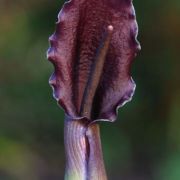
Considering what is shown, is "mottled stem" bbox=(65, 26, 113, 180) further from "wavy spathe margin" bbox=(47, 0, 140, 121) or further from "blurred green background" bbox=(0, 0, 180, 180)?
"blurred green background" bbox=(0, 0, 180, 180)

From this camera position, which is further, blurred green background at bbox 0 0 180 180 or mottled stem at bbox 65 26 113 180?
blurred green background at bbox 0 0 180 180

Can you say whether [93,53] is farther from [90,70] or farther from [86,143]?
[86,143]

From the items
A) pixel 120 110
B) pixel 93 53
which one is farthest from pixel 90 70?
pixel 120 110

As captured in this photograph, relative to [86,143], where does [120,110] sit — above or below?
below

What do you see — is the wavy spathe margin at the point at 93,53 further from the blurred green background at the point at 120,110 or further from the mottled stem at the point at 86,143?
the blurred green background at the point at 120,110

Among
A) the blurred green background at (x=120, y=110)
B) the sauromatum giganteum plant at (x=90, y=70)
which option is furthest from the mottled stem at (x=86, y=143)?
the blurred green background at (x=120, y=110)

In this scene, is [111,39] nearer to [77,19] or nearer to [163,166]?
[77,19]

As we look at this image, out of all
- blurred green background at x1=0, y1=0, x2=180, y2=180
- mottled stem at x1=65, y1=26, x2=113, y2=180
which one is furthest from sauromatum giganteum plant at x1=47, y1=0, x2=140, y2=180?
blurred green background at x1=0, y1=0, x2=180, y2=180
